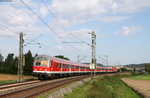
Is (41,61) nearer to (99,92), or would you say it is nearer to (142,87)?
(142,87)

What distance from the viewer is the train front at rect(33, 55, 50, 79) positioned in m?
31.5

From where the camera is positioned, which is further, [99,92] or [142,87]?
[142,87]

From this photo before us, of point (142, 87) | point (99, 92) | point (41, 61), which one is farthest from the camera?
point (142, 87)

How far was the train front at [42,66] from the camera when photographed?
103 ft

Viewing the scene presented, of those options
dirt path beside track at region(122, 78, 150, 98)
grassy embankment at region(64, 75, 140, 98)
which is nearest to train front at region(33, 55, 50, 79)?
grassy embankment at region(64, 75, 140, 98)

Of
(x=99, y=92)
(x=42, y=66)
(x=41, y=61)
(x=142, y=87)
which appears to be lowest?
(x=142, y=87)

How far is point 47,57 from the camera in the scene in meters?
32.0

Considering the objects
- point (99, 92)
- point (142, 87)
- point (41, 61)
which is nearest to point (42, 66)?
point (41, 61)

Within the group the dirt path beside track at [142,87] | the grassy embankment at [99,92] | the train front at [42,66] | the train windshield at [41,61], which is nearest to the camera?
the grassy embankment at [99,92]

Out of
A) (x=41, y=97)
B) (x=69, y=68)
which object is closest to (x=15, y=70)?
(x=69, y=68)

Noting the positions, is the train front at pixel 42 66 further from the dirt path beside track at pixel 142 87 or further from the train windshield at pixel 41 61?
the dirt path beside track at pixel 142 87

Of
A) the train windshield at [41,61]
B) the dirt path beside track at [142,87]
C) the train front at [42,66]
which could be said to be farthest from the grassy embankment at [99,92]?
the train windshield at [41,61]

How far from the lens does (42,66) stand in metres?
31.8

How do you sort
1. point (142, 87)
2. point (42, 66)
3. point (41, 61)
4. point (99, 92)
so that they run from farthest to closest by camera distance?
1. point (142, 87)
2. point (41, 61)
3. point (42, 66)
4. point (99, 92)
